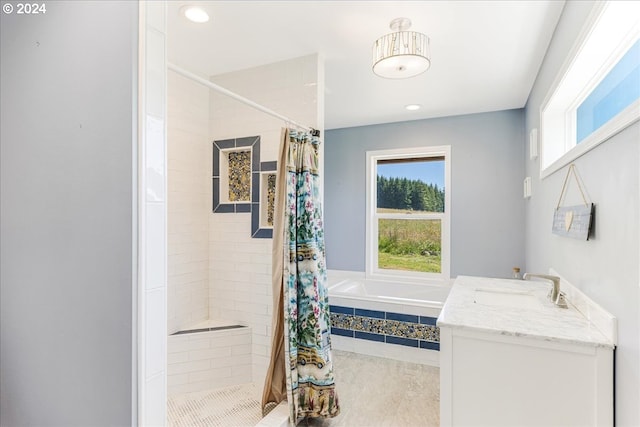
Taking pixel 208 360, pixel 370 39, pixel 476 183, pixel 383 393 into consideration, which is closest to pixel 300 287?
pixel 208 360

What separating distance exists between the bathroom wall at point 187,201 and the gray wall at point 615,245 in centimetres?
238

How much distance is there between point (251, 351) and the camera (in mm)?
2520

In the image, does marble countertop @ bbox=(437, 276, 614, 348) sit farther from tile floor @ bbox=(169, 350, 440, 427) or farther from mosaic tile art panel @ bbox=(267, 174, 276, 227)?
mosaic tile art panel @ bbox=(267, 174, 276, 227)

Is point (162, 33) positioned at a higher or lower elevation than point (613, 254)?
higher

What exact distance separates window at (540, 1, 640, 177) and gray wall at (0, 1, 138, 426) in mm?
1476

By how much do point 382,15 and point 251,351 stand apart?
235 cm

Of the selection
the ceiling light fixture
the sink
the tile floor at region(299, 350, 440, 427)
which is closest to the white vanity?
the sink

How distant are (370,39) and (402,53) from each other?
476mm

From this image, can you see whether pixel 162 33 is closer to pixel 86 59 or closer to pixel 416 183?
pixel 86 59

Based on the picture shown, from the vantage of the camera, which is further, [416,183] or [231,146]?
[416,183]

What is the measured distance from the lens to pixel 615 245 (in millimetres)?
1205

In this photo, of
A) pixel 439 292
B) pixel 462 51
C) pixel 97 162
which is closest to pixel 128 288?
pixel 97 162

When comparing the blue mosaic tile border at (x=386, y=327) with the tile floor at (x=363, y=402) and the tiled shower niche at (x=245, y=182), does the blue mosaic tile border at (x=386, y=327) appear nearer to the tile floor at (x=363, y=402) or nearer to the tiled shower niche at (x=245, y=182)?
the tile floor at (x=363, y=402)

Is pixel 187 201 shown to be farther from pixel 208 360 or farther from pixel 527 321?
→ pixel 527 321
